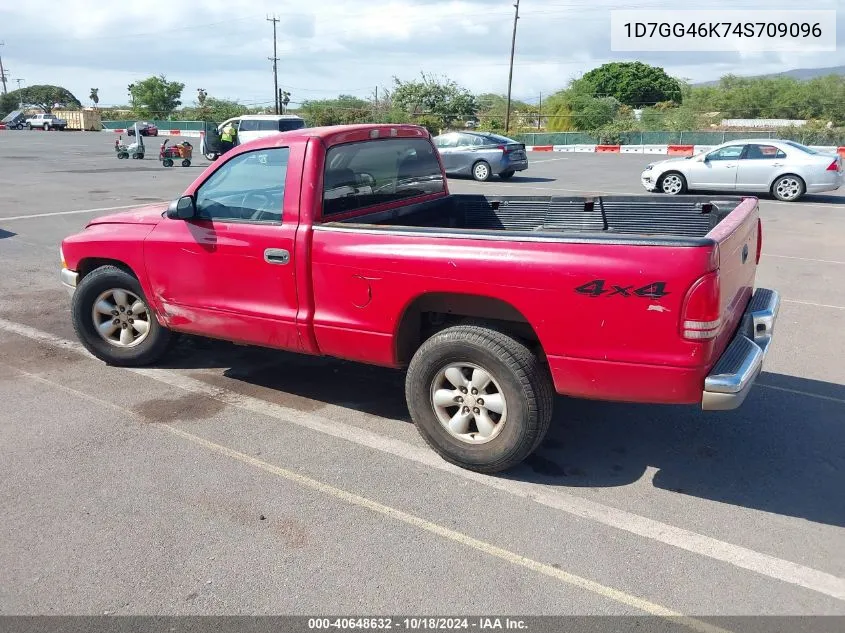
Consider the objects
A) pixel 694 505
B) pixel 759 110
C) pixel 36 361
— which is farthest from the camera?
pixel 759 110

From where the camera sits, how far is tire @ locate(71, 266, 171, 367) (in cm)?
545

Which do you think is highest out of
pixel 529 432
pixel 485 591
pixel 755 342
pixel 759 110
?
pixel 759 110

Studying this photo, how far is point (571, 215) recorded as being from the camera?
534cm

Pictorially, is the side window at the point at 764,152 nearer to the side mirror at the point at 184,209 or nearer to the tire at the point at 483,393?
the tire at the point at 483,393

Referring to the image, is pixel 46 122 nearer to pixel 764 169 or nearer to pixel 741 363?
pixel 764 169

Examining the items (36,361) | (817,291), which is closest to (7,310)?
(36,361)

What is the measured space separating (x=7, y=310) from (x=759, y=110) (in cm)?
6544

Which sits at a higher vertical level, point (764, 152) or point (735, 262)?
point (764, 152)

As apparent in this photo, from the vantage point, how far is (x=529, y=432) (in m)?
3.79

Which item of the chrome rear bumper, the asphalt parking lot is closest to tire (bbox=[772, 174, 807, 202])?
the asphalt parking lot

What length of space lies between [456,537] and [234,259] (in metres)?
2.31

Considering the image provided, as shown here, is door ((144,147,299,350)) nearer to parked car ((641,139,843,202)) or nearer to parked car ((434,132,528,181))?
parked car ((641,139,843,202))

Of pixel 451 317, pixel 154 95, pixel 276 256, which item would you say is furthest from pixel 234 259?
pixel 154 95

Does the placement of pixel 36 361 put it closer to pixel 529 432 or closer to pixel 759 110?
pixel 529 432
